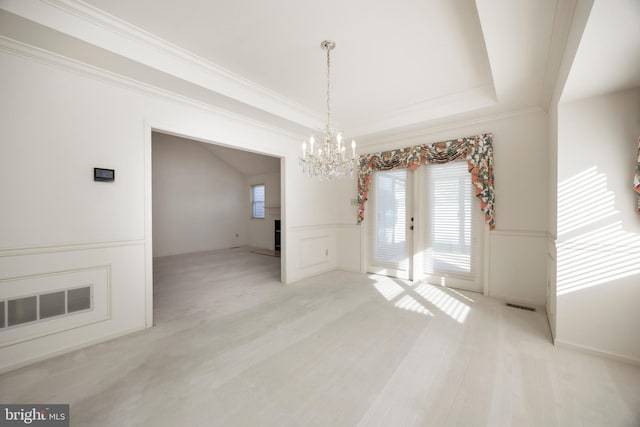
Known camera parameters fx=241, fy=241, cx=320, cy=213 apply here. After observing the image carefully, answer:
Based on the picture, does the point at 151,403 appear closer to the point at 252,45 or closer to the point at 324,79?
the point at 252,45

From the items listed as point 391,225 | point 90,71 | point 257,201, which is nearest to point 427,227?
point 391,225

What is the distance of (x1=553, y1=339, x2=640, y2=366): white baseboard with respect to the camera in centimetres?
197

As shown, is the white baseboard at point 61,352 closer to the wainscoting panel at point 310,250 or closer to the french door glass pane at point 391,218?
the wainscoting panel at point 310,250

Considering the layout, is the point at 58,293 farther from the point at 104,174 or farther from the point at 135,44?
the point at 135,44

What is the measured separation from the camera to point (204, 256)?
263 inches

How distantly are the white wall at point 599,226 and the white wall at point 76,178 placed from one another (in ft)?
13.1

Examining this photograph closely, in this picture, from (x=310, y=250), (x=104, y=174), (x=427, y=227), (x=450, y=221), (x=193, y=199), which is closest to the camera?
(x=104, y=174)

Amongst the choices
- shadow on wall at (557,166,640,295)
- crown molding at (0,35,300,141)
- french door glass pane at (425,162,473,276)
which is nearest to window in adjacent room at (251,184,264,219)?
crown molding at (0,35,300,141)

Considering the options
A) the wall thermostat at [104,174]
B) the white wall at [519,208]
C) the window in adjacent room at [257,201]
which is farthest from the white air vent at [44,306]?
the window in adjacent room at [257,201]

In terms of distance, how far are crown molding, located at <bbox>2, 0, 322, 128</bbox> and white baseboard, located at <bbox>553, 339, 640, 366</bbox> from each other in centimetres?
404

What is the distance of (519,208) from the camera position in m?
3.27

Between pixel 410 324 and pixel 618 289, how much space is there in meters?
1.75

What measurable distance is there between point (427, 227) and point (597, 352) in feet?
7.50

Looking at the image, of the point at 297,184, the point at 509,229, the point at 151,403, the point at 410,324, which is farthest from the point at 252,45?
the point at 509,229
